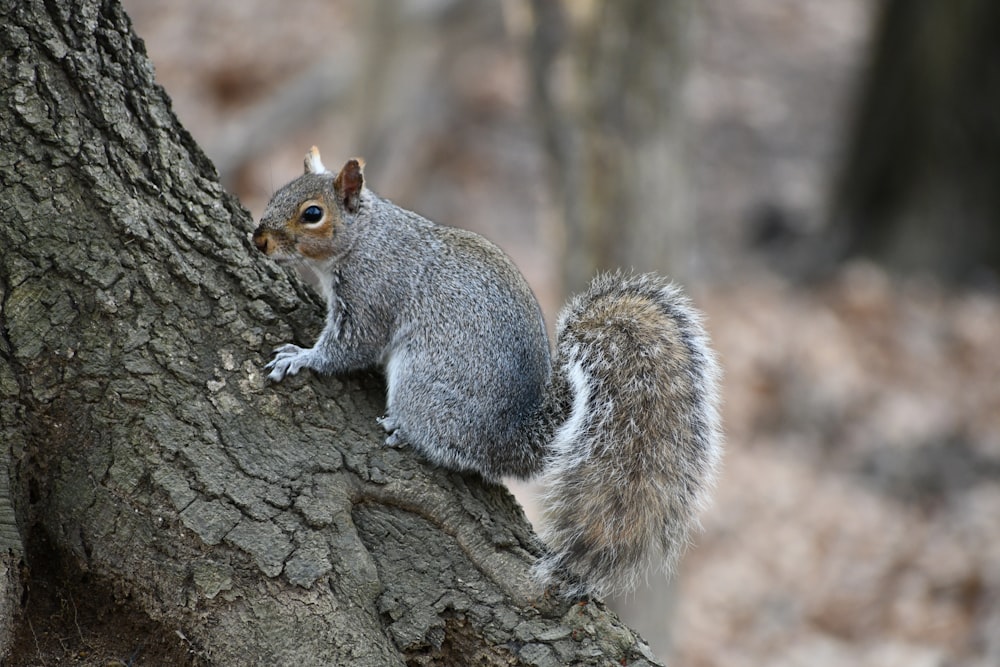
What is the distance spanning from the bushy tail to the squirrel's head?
2.24 ft

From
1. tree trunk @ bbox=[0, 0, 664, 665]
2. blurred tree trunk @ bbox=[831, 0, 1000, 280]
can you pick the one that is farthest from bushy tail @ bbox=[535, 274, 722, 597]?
blurred tree trunk @ bbox=[831, 0, 1000, 280]

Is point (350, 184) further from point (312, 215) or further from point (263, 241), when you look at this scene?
point (263, 241)

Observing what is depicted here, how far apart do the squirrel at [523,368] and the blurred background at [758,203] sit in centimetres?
194

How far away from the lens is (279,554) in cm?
214

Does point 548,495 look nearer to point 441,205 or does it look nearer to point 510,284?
point 510,284

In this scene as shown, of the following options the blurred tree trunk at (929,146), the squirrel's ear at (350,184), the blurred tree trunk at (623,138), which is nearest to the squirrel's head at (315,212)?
the squirrel's ear at (350,184)

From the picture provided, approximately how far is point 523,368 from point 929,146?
24.7 feet

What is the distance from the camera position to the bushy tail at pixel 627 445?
230 centimetres

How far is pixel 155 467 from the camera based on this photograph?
214 cm

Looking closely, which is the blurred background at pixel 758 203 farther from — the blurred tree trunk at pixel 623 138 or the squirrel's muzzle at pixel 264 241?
the squirrel's muzzle at pixel 264 241

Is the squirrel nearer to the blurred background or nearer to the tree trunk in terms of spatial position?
the tree trunk

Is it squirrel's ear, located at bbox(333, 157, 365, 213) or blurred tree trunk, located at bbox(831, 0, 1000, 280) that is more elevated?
blurred tree trunk, located at bbox(831, 0, 1000, 280)

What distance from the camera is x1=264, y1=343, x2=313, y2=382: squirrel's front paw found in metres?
2.30

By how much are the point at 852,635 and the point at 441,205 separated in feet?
18.8
